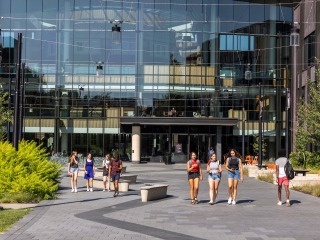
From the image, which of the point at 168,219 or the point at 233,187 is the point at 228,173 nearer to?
the point at 233,187

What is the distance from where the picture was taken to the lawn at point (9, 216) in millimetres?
13175

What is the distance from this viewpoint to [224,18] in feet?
196

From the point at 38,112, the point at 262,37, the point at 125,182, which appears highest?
the point at 262,37

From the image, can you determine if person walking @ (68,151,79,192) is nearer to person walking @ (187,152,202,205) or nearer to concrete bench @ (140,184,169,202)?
concrete bench @ (140,184,169,202)

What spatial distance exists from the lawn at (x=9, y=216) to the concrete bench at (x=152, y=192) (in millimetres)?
4438

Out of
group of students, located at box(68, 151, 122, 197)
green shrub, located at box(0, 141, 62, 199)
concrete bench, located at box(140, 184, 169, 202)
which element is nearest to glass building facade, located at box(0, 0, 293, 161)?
group of students, located at box(68, 151, 122, 197)

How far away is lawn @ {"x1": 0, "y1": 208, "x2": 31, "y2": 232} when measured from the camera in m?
13.2

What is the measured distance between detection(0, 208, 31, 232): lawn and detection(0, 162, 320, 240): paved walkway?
0.20 metres

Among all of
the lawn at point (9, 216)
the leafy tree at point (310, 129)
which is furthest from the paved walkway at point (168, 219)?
the leafy tree at point (310, 129)

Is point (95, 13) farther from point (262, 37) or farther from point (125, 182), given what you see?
point (125, 182)

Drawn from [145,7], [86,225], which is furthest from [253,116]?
[86,225]

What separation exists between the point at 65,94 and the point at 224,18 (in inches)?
694

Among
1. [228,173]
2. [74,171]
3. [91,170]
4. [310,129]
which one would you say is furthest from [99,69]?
[228,173]

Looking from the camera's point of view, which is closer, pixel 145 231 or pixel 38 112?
pixel 145 231
